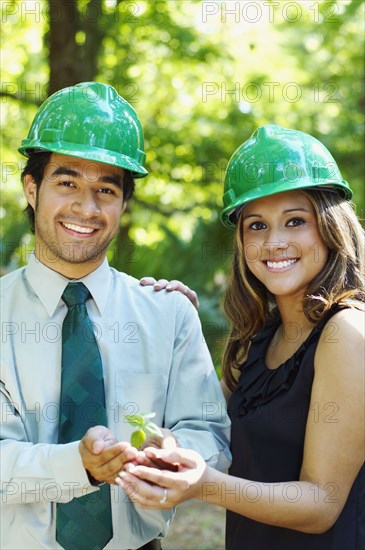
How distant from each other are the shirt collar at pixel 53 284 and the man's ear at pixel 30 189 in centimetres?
26

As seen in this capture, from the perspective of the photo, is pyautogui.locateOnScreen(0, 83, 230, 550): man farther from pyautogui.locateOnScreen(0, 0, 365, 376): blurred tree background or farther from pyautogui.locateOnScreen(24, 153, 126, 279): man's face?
pyautogui.locateOnScreen(0, 0, 365, 376): blurred tree background

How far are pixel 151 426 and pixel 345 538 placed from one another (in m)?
1.06

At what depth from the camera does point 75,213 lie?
9.62ft

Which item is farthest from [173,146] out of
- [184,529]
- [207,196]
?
[184,529]

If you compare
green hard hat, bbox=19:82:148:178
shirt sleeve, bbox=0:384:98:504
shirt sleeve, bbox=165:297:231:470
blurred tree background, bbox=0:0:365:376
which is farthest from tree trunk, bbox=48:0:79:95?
shirt sleeve, bbox=0:384:98:504

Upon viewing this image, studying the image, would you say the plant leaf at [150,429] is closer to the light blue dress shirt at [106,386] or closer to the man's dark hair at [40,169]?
Result: the light blue dress shirt at [106,386]

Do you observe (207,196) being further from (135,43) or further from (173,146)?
(135,43)

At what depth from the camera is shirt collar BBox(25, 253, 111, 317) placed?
9.60ft

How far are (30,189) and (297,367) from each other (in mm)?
1292

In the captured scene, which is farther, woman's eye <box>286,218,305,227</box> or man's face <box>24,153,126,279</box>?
woman's eye <box>286,218,305,227</box>

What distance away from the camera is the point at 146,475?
2.44 metres

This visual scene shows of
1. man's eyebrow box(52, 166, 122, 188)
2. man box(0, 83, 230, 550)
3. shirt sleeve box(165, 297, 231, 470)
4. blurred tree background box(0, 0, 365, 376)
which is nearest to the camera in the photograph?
man box(0, 83, 230, 550)

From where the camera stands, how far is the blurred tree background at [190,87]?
22.7 feet

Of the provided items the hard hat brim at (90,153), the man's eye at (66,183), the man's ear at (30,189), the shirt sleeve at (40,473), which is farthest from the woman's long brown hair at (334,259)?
the shirt sleeve at (40,473)
